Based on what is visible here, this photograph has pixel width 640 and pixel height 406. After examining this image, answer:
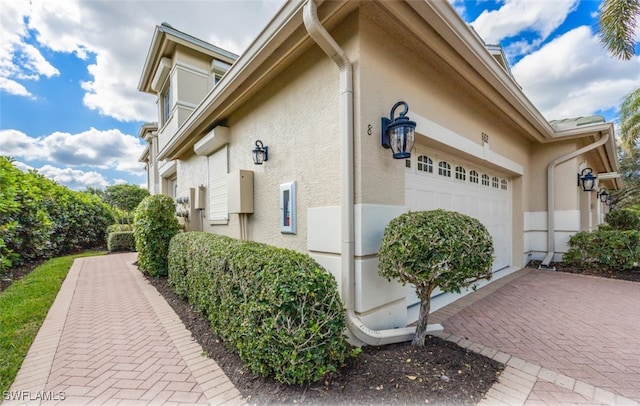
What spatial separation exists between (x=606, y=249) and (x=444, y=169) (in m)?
5.60

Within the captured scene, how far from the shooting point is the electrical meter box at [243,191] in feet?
17.3

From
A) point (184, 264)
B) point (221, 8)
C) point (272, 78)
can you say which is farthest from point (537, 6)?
point (184, 264)

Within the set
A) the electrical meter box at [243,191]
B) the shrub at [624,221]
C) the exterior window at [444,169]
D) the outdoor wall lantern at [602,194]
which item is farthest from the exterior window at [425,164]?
the outdoor wall lantern at [602,194]

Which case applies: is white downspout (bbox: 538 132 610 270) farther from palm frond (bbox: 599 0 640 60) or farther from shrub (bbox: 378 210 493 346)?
shrub (bbox: 378 210 493 346)

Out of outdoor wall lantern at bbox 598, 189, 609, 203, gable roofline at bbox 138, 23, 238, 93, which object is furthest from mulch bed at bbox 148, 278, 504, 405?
outdoor wall lantern at bbox 598, 189, 609, 203

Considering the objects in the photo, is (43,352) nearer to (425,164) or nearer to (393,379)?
(393,379)

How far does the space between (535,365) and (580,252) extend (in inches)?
259

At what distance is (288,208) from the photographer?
4.35m

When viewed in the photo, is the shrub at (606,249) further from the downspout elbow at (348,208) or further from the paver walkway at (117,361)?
the paver walkway at (117,361)

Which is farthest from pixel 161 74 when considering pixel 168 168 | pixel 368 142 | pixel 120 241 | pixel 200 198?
pixel 368 142

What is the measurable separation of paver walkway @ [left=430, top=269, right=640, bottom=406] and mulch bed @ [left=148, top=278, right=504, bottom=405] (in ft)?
0.74

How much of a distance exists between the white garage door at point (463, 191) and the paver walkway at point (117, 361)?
144 inches

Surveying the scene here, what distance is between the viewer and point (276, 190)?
15.4 feet

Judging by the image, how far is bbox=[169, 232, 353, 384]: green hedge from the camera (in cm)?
237
